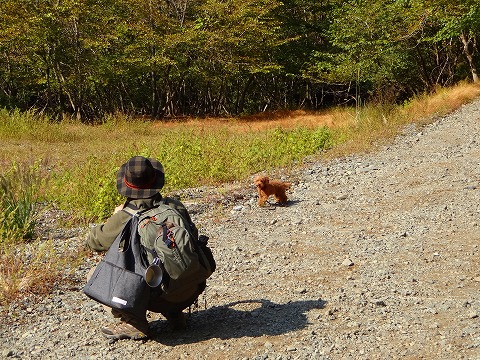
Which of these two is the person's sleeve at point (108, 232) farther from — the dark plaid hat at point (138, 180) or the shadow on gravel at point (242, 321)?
the shadow on gravel at point (242, 321)

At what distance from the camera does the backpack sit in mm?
3365

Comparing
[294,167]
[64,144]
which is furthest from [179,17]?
[294,167]

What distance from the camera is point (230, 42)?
26719mm

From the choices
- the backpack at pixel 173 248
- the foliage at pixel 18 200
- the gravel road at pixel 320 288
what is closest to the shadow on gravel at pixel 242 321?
the gravel road at pixel 320 288

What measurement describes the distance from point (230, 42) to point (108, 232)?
24.0 meters

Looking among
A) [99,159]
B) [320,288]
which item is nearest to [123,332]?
[320,288]

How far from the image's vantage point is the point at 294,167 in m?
10.4

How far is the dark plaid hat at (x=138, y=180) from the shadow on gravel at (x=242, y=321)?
39.7 inches

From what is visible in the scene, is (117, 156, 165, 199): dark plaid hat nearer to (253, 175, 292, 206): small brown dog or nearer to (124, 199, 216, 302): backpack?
(124, 199, 216, 302): backpack

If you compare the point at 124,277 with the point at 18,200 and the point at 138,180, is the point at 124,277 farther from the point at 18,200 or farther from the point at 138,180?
the point at 18,200

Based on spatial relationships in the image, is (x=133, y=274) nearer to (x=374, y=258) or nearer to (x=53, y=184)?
(x=374, y=258)

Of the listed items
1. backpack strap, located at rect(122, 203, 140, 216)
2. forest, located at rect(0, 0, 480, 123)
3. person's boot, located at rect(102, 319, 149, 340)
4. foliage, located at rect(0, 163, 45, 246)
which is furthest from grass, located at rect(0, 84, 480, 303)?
forest, located at rect(0, 0, 480, 123)

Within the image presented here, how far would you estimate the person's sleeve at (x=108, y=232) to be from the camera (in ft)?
11.7

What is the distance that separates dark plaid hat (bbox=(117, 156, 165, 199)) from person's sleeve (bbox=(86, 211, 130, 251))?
0.14m
